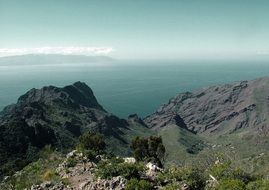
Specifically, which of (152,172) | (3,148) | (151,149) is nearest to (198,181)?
(152,172)

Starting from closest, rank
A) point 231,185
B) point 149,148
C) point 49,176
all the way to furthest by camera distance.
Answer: point 231,185
point 49,176
point 149,148

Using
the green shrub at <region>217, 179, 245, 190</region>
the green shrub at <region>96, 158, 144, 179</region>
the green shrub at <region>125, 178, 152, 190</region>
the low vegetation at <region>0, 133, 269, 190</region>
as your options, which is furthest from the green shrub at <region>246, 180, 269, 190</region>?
the green shrub at <region>96, 158, 144, 179</region>

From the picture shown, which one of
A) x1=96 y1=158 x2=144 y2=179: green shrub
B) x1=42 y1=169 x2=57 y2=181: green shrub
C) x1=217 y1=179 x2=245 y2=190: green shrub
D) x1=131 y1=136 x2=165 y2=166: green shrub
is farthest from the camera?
x1=131 y1=136 x2=165 y2=166: green shrub

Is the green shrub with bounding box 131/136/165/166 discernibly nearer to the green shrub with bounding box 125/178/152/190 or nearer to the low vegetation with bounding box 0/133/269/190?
the low vegetation with bounding box 0/133/269/190

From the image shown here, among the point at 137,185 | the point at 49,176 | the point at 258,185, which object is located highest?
the point at 258,185

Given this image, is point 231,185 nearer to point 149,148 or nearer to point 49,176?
point 49,176

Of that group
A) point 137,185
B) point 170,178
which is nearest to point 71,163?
point 170,178

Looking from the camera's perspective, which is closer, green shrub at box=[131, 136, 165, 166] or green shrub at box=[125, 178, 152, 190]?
green shrub at box=[125, 178, 152, 190]

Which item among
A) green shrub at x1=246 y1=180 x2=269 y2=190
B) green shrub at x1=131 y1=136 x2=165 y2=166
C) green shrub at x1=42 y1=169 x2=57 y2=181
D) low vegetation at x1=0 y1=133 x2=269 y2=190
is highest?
green shrub at x1=246 y1=180 x2=269 y2=190

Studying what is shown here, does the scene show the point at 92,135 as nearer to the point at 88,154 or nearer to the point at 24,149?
the point at 88,154

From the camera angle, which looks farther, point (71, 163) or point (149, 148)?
point (149, 148)
